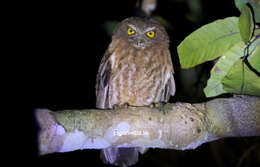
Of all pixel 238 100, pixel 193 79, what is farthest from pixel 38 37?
pixel 238 100

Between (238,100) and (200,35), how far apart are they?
0.62 meters

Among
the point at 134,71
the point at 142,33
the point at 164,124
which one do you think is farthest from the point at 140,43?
the point at 164,124

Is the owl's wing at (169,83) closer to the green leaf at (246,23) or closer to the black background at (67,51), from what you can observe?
the black background at (67,51)

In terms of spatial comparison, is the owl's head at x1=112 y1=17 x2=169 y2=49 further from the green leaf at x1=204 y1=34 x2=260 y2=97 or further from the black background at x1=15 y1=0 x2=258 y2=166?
the green leaf at x1=204 y1=34 x2=260 y2=97

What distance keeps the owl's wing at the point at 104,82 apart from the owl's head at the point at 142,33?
343mm

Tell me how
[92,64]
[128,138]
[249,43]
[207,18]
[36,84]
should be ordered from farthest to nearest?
1. [92,64]
2. [36,84]
3. [207,18]
4. [128,138]
5. [249,43]

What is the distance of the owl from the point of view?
10.5 feet

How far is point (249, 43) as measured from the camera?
6.06ft

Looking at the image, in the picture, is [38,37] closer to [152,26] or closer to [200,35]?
[152,26]

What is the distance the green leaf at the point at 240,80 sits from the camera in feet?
6.18

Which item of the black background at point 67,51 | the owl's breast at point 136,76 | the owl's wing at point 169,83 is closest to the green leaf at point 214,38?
the owl's breast at point 136,76

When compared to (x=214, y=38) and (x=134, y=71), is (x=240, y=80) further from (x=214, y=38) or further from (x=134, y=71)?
(x=134, y=71)

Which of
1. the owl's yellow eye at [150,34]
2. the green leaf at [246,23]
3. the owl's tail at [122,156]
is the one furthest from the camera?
the owl's yellow eye at [150,34]

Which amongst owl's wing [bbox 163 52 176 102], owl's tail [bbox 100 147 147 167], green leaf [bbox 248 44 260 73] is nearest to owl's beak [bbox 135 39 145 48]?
owl's wing [bbox 163 52 176 102]
